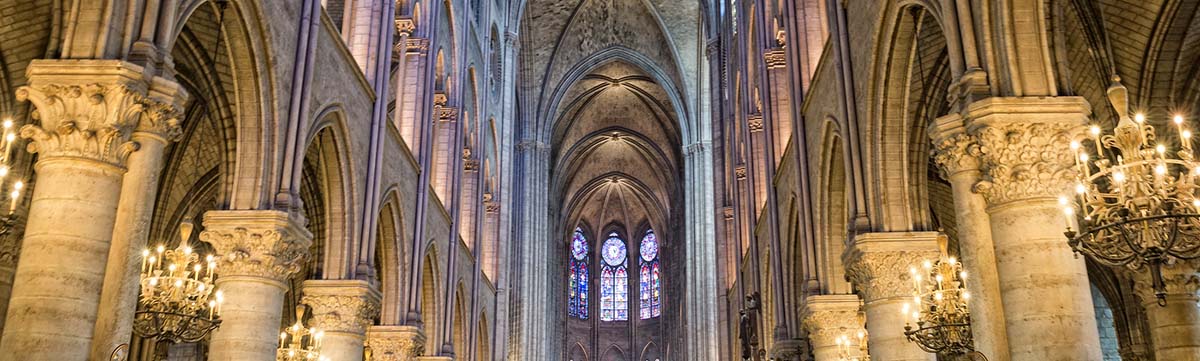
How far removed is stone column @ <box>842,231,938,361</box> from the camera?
1163 cm

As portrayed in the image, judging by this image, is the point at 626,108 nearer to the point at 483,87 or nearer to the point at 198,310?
the point at 483,87

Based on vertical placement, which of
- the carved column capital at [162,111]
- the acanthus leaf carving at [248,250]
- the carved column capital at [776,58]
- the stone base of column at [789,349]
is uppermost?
the carved column capital at [776,58]

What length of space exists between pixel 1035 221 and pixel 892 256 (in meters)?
4.22

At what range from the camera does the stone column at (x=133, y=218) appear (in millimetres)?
7914

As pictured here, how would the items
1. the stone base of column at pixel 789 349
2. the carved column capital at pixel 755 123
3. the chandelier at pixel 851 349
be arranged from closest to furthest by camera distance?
the chandelier at pixel 851 349 < the stone base of column at pixel 789 349 < the carved column capital at pixel 755 123

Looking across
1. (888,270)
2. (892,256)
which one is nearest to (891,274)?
(888,270)

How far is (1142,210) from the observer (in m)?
6.69

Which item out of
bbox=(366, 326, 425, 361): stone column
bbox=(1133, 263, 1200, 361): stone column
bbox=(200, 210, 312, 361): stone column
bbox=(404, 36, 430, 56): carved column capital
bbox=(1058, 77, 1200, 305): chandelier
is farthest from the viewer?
bbox=(404, 36, 430, 56): carved column capital

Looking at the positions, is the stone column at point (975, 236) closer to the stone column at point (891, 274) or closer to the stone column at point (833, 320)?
the stone column at point (891, 274)

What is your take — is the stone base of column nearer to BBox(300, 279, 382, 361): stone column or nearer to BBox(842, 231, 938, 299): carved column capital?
BBox(842, 231, 938, 299): carved column capital

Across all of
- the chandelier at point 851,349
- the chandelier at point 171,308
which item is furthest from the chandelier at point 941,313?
the chandelier at point 171,308

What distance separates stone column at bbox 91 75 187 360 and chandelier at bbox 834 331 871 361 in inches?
379

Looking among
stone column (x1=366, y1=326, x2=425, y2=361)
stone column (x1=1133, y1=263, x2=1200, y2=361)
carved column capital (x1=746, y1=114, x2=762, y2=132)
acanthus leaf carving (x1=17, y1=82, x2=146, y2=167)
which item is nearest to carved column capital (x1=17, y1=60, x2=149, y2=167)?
acanthus leaf carving (x1=17, y1=82, x2=146, y2=167)

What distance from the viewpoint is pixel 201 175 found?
62.0ft
